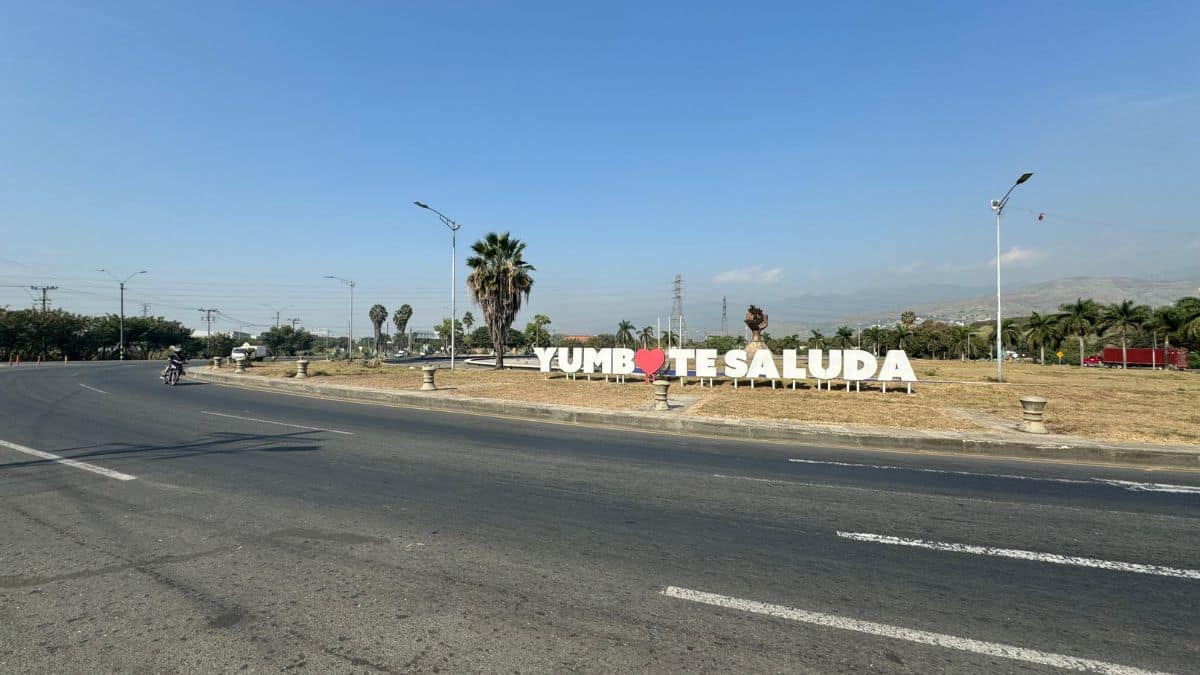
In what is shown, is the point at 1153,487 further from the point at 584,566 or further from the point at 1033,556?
the point at 584,566

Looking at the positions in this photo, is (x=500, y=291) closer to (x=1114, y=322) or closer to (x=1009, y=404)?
(x=1009, y=404)

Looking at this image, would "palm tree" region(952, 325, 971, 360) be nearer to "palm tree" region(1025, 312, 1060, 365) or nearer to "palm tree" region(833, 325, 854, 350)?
"palm tree" region(833, 325, 854, 350)

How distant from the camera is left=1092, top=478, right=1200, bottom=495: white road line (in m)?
7.73

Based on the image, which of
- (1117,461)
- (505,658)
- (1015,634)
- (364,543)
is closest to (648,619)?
(505,658)

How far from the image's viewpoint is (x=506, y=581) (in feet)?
14.0

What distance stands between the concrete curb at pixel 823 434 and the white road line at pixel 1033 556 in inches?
264

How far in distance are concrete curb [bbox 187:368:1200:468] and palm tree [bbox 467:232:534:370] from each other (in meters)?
14.9

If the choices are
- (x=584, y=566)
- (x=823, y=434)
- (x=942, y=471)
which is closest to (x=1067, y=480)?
(x=942, y=471)

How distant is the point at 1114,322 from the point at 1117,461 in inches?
3040

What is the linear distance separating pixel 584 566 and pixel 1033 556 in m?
4.00

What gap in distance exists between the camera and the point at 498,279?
3378 cm

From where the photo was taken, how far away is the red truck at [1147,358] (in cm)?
5378

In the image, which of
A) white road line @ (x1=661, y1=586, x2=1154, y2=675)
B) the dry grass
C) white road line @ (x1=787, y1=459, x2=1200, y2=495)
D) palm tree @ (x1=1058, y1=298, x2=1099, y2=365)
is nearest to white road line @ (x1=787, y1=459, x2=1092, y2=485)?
white road line @ (x1=787, y1=459, x2=1200, y2=495)

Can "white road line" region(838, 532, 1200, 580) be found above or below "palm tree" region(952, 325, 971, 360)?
below
